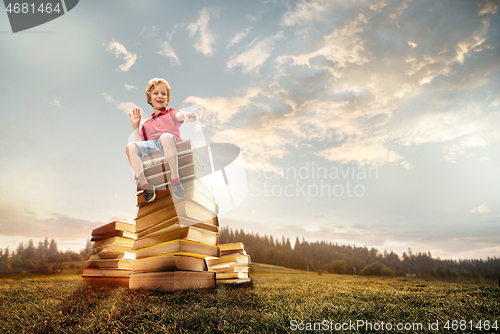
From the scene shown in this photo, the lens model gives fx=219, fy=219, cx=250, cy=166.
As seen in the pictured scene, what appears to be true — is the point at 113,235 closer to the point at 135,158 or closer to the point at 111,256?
the point at 111,256

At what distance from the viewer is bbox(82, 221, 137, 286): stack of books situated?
5.41 metres

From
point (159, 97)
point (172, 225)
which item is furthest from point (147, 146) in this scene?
point (172, 225)

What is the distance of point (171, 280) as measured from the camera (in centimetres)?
357

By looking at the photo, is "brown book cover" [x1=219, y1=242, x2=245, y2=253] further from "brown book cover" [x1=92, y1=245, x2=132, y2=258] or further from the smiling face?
the smiling face

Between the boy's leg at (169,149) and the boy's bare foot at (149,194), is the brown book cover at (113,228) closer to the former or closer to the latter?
the boy's bare foot at (149,194)

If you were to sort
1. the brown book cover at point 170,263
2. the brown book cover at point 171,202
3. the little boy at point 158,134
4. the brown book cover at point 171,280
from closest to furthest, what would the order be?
the brown book cover at point 171,280
the brown book cover at point 170,263
the little boy at point 158,134
the brown book cover at point 171,202

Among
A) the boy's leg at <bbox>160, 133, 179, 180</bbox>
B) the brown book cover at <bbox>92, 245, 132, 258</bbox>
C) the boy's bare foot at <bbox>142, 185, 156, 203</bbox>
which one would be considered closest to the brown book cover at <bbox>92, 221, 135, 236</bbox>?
the brown book cover at <bbox>92, 245, 132, 258</bbox>

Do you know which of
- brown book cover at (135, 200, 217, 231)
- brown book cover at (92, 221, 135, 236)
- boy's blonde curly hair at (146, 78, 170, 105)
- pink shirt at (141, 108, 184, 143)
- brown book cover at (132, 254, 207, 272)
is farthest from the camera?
brown book cover at (92, 221, 135, 236)

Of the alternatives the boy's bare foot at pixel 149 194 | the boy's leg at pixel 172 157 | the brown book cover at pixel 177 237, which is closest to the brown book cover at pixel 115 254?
the brown book cover at pixel 177 237

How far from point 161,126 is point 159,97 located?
2.41 feet

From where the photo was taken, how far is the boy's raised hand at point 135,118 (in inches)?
176

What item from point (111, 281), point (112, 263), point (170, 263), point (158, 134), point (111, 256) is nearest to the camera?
→ point (170, 263)

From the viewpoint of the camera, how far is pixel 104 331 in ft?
6.23

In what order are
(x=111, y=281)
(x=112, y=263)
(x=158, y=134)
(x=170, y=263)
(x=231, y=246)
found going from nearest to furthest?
(x=170, y=263), (x=158, y=134), (x=111, y=281), (x=112, y=263), (x=231, y=246)
